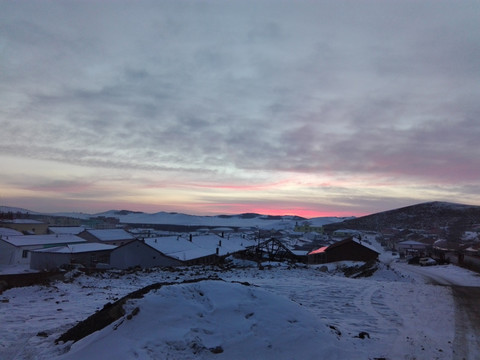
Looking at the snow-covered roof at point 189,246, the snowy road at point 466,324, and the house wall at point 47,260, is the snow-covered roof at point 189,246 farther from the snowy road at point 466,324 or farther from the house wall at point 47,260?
the snowy road at point 466,324

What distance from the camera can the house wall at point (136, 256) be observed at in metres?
49.9

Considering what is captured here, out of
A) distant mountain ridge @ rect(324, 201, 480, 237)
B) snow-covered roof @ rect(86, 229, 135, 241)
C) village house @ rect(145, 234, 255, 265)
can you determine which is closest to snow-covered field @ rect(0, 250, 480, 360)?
village house @ rect(145, 234, 255, 265)

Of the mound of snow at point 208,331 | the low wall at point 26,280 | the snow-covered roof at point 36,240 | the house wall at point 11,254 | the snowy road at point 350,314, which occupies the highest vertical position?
the mound of snow at point 208,331

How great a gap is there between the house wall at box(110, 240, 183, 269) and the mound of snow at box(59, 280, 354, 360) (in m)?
43.0

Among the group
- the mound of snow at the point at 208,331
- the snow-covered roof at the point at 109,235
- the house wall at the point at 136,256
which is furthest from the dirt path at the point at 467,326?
the snow-covered roof at the point at 109,235

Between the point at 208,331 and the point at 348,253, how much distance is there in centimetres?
5695

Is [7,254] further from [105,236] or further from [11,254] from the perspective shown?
[105,236]

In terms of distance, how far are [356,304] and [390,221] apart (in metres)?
182

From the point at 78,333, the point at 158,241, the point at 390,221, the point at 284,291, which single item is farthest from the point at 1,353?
the point at 390,221

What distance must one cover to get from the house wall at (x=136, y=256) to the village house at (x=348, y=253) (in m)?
28.7

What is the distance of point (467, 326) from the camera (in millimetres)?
12250

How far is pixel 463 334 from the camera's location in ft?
36.4

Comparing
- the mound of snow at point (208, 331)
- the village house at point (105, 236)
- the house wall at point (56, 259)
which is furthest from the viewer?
the village house at point (105, 236)

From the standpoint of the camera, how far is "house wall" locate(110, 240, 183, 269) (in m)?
49.9
